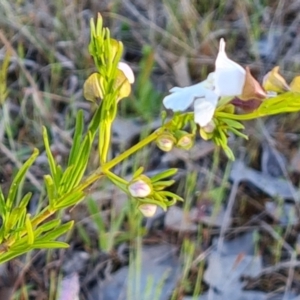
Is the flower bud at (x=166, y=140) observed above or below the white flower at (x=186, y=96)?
below

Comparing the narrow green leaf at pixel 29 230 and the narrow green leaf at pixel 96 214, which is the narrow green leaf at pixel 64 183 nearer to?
the narrow green leaf at pixel 29 230

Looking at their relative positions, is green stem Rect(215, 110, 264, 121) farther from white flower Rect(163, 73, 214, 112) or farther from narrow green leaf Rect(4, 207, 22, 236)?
narrow green leaf Rect(4, 207, 22, 236)

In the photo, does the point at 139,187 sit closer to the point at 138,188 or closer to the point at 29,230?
the point at 138,188

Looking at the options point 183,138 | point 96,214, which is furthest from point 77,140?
point 96,214

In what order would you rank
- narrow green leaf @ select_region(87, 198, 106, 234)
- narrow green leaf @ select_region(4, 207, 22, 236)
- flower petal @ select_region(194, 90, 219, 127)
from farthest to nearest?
1. narrow green leaf @ select_region(87, 198, 106, 234)
2. narrow green leaf @ select_region(4, 207, 22, 236)
3. flower petal @ select_region(194, 90, 219, 127)

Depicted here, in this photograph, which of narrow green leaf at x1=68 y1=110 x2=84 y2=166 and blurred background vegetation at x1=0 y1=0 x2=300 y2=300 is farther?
blurred background vegetation at x1=0 y1=0 x2=300 y2=300

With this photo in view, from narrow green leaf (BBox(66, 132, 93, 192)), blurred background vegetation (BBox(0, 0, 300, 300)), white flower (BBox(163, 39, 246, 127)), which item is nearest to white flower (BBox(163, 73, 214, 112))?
white flower (BBox(163, 39, 246, 127))

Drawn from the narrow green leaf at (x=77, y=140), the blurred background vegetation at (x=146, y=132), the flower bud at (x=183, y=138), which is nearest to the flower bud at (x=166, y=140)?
the flower bud at (x=183, y=138)
